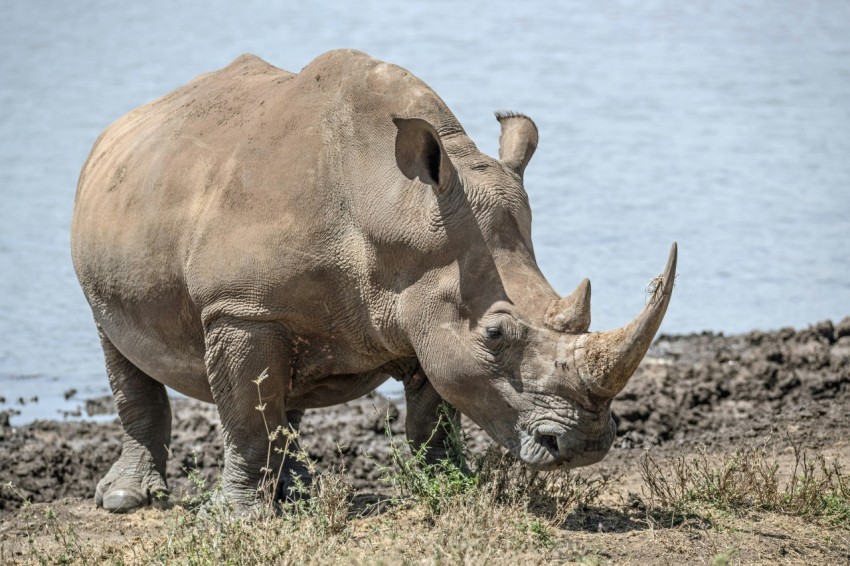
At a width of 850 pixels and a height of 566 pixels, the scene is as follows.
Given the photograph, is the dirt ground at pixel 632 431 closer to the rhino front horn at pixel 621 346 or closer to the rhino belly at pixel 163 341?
the rhino belly at pixel 163 341

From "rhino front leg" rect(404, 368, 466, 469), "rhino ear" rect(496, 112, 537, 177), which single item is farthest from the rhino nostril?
"rhino ear" rect(496, 112, 537, 177)

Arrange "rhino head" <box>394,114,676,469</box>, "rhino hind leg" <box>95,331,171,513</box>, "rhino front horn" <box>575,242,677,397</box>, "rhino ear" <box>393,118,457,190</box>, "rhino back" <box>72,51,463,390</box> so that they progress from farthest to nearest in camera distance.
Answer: "rhino hind leg" <box>95,331,171,513</box> → "rhino back" <box>72,51,463,390</box> → "rhino ear" <box>393,118,457,190</box> → "rhino head" <box>394,114,676,469</box> → "rhino front horn" <box>575,242,677,397</box>

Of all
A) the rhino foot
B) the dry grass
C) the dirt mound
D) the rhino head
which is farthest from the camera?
the dirt mound

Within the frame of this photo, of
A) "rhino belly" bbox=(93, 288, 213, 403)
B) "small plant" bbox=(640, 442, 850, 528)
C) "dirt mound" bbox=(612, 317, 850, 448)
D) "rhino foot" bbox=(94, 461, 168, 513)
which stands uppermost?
"rhino belly" bbox=(93, 288, 213, 403)

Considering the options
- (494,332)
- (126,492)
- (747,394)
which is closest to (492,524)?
(494,332)

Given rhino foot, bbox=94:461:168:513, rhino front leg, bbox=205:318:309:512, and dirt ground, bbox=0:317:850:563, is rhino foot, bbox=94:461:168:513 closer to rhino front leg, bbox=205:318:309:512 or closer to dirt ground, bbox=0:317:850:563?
dirt ground, bbox=0:317:850:563

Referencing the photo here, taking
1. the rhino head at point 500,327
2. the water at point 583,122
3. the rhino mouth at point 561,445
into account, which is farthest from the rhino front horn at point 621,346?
the water at point 583,122

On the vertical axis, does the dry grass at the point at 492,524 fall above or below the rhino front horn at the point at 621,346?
below

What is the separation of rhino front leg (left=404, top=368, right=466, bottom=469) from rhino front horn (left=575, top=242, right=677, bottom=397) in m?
1.37

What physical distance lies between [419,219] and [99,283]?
2.30 metres

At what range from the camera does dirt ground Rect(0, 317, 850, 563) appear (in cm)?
902

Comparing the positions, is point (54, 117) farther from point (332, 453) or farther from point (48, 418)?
point (332, 453)

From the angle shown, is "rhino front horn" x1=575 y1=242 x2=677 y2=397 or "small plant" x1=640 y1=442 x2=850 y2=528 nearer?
"rhino front horn" x1=575 y1=242 x2=677 y2=397

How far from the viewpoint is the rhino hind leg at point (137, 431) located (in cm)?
907
